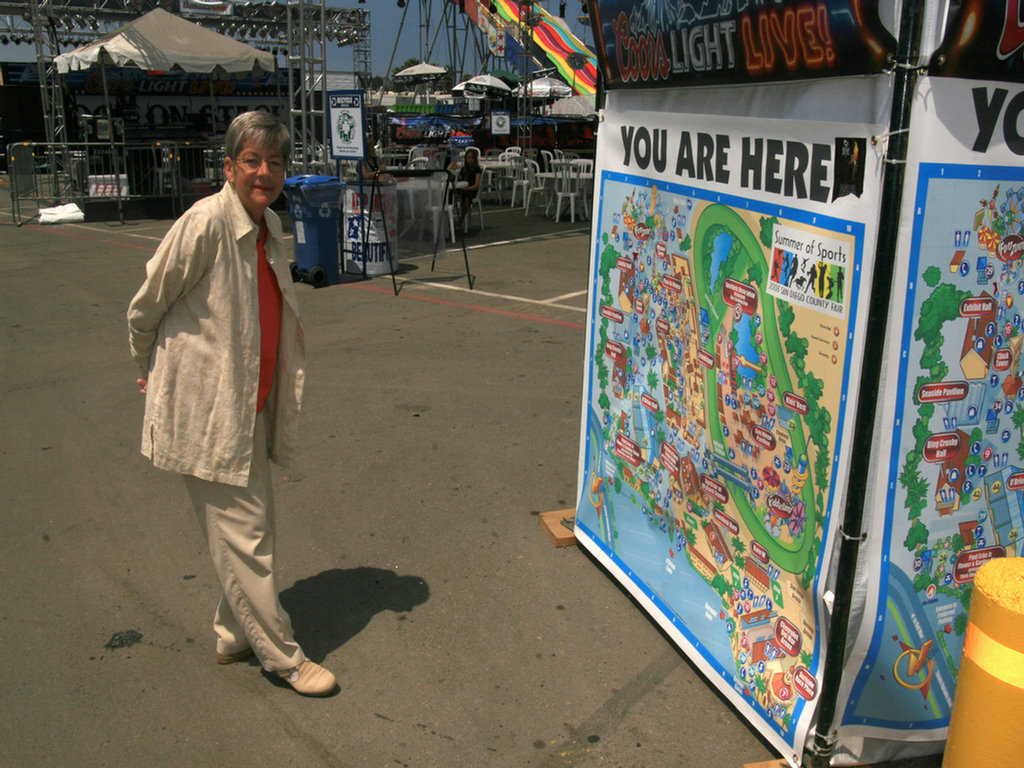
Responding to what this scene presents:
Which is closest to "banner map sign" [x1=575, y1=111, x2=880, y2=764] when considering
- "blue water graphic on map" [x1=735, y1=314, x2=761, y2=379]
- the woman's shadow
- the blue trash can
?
"blue water graphic on map" [x1=735, y1=314, x2=761, y2=379]

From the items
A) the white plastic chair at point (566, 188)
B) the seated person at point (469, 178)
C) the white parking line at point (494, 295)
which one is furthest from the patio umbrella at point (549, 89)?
the white parking line at point (494, 295)

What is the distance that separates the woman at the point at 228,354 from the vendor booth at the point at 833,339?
1.40m

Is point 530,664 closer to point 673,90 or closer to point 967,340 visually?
point 967,340

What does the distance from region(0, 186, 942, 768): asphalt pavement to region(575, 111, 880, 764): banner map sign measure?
32 cm

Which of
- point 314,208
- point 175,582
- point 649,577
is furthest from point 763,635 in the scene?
point 314,208

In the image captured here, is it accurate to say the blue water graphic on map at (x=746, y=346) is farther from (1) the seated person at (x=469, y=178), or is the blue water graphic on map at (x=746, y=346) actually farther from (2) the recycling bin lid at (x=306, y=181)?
(1) the seated person at (x=469, y=178)

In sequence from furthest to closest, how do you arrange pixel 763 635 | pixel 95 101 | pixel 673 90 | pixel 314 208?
pixel 95 101 → pixel 314 208 → pixel 673 90 → pixel 763 635

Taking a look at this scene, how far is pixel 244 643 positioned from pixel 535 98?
30.2m

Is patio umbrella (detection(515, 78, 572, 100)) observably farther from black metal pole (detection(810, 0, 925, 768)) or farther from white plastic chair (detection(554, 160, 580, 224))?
black metal pole (detection(810, 0, 925, 768))

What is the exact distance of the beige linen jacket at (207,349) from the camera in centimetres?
284

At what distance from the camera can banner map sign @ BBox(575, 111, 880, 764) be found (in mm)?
2482

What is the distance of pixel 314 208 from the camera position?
10.4 m

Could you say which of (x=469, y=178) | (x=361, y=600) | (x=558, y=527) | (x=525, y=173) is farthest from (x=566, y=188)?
(x=361, y=600)

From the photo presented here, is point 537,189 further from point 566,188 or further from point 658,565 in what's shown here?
point 658,565
